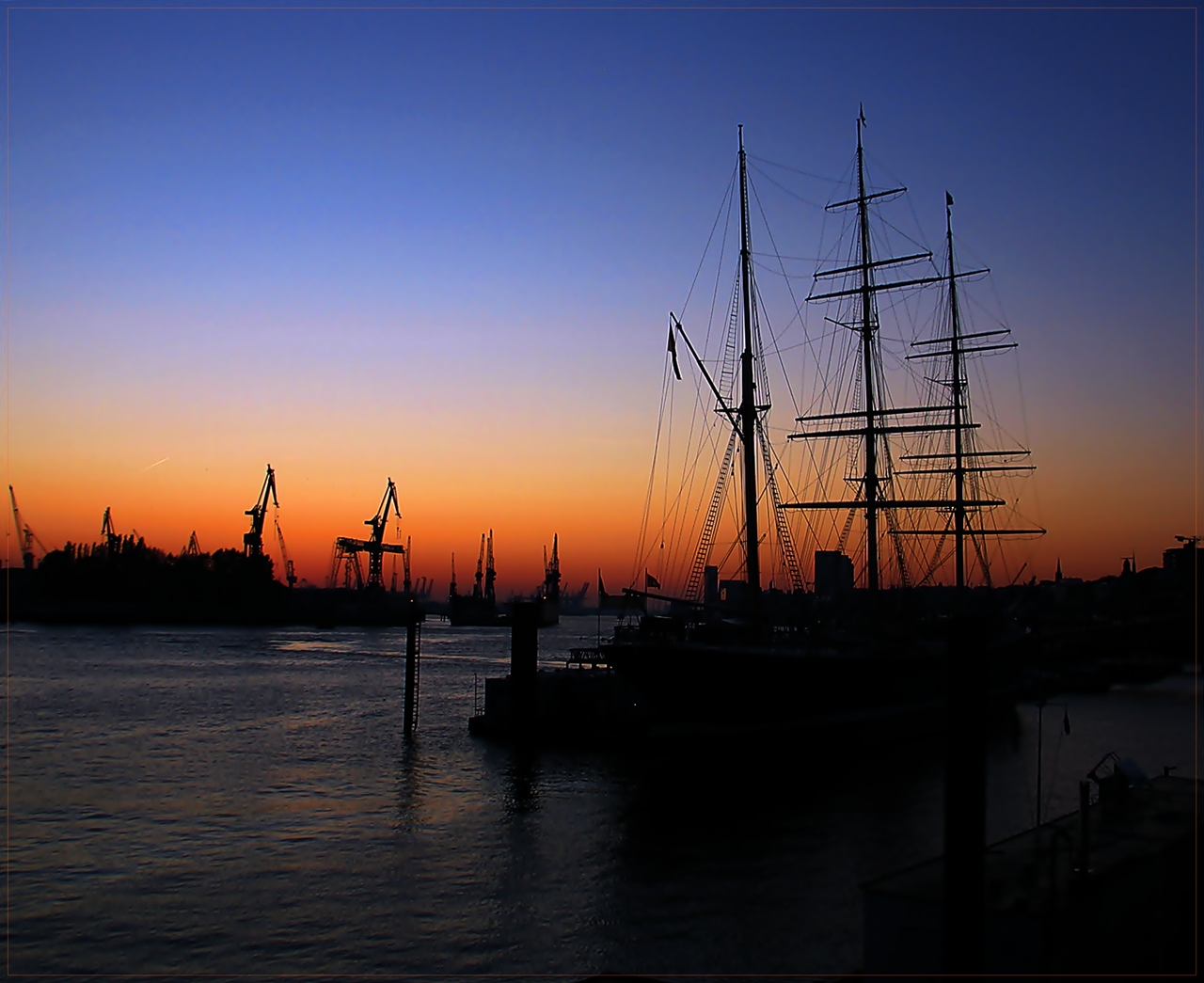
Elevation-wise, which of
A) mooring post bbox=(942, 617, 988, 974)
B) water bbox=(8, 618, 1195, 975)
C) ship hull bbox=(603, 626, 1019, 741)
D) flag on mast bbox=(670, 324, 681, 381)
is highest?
flag on mast bbox=(670, 324, 681, 381)

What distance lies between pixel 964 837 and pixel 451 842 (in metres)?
21.5

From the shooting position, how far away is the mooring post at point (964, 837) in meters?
11.1

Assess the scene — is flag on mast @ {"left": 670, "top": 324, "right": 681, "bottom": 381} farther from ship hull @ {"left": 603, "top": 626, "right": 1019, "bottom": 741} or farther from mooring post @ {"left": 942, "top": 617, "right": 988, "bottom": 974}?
mooring post @ {"left": 942, "top": 617, "right": 988, "bottom": 974}

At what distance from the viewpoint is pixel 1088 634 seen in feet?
76.2

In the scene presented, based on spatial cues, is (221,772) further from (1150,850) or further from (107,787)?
(1150,850)

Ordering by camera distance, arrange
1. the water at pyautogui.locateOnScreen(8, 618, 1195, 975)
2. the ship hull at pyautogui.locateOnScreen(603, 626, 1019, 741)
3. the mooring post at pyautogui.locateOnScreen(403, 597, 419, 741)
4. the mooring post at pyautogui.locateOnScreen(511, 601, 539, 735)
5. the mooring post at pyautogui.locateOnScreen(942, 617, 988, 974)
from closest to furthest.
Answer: the mooring post at pyautogui.locateOnScreen(942, 617, 988, 974), the water at pyautogui.locateOnScreen(8, 618, 1195, 975), the ship hull at pyautogui.locateOnScreen(603, 626, 1019, 741), the mooring post at pyautogui.locateOnScreen(511, 601, 539, 735), the mooring post at pyautogui.locateOnScreen(403, 597, 419, 741)

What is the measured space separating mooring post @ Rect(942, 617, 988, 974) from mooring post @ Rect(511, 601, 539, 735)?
3673 centimetres

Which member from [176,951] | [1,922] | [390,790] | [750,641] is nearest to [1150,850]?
[176,951]

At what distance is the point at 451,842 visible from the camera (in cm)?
2945

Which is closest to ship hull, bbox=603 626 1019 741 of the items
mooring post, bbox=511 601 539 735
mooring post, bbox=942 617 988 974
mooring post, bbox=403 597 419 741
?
mooring post, bbox=511 601 539 735

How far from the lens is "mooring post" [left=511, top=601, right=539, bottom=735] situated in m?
47.4

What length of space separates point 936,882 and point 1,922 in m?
21.0

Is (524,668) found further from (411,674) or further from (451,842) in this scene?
(451,842)

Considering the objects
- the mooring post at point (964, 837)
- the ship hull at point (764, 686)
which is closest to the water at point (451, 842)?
the ship hull at point (764, 686)
